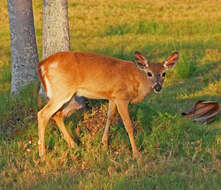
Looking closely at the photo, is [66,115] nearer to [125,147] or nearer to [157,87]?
[125,147]

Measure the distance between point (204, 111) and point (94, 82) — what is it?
2.90 meters

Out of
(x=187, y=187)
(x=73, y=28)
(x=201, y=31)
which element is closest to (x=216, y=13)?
(x=201, y=31)

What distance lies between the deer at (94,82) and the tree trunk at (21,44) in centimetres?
269

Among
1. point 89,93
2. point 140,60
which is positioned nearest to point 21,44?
point 89,93

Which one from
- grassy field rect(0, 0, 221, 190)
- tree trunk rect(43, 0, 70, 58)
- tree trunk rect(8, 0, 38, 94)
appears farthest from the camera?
tree trunk rect(8, 0, 38, 94)

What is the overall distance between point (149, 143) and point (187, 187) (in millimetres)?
1488

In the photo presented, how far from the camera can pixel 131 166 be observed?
5.50 metres

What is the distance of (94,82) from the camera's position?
6.20 m

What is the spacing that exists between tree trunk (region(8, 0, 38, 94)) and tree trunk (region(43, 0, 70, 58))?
1215mm

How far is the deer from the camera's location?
608cm

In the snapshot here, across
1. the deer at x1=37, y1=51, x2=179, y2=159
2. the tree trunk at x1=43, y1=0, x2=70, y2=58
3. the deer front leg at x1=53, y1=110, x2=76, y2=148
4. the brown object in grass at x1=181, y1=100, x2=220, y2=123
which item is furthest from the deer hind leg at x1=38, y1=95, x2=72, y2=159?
the brown object in grass at x1=181, y1=100, x2=220, y2=123

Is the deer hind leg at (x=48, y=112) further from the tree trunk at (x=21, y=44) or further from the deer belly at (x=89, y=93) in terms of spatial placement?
the tree trunk at (x=21, y=44)

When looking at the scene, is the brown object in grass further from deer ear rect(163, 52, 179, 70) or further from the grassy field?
deer ear rect(163, 52, 179, 70)

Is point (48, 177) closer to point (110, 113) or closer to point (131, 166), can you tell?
point (131, 166)
